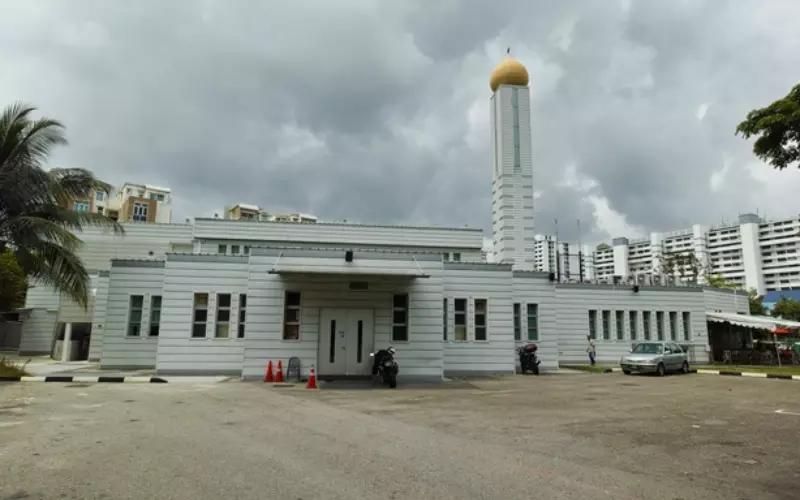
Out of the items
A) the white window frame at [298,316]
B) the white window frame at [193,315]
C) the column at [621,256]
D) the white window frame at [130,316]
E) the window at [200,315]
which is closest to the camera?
the white window frame at [298,316]

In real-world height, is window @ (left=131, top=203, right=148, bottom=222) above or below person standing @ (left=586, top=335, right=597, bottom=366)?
above

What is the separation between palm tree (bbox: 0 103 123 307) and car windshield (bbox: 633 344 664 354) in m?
21.7

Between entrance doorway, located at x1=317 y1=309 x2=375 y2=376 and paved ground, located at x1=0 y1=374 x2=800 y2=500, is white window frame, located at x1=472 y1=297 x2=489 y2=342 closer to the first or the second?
entrance doorway, located at x1=317 y1=309 x2=375 y2=376

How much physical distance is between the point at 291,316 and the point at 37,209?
889 centimetres

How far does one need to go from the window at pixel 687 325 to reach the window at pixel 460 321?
16.7 metres

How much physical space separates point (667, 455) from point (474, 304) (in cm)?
1359

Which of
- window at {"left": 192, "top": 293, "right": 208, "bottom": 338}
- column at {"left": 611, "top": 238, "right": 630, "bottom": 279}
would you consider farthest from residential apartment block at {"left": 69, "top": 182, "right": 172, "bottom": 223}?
column at {"left": 611, "top": 238, "right": 630, "bottom": 279}

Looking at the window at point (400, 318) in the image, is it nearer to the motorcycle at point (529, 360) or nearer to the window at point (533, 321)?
the motorcycle at point (529, 360)

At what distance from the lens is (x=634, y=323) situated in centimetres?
2862

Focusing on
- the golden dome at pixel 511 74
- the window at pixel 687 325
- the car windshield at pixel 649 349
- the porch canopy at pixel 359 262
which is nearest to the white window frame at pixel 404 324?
the porch canopy at pixel 359 262

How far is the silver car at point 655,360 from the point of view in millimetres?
21266

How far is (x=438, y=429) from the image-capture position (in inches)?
337

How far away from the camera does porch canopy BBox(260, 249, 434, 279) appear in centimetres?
1620

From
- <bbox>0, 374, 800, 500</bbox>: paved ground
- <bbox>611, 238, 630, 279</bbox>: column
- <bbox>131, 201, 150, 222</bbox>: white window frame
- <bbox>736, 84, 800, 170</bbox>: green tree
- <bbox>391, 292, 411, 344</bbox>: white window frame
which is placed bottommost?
<bbox>0, 374, 800, 500</bbox>: paved ground
